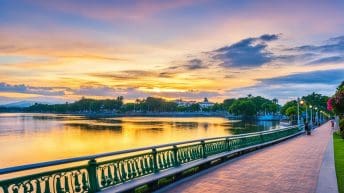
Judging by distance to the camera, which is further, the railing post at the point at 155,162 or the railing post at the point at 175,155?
the railing post at the point at 175,155

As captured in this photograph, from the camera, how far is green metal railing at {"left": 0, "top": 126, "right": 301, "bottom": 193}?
670 cm

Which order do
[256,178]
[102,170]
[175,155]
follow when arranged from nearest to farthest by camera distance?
1. [102,170]
2. [256,178]
3. [175,155]

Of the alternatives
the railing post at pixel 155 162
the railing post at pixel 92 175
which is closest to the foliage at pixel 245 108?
the railing post at pixel 155 162

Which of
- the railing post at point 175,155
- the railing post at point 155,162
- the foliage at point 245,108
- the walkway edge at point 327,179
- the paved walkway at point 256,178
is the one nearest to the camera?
the walkway edge at point 327,179

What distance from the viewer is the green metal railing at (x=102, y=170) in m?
6.70

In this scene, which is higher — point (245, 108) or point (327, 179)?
point (245, 108)

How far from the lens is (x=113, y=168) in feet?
30.9

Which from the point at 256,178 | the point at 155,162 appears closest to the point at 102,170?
the point at 155,162

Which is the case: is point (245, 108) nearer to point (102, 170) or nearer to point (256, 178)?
point (256, 178)

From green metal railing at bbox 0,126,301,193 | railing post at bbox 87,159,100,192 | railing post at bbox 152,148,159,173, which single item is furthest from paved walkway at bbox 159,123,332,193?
railing post at bbox 87,159,100,192

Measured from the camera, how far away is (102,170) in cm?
881

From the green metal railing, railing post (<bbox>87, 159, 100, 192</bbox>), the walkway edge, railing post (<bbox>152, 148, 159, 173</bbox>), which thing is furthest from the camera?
railing post (<bbox>152, 148, 159, 173</bbox>)

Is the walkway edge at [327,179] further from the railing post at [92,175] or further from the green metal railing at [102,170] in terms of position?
the railing post at [92,175]

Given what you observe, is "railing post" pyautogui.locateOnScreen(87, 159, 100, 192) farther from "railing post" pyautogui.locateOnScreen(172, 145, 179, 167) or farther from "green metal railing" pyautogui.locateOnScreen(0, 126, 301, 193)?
"railing post" pyautogui.locateOnScreen(172, 145, 179, 167)
